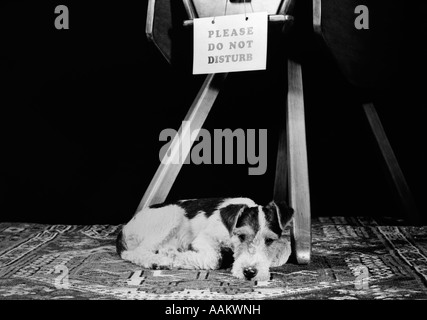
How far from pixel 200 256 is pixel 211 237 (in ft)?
0.27

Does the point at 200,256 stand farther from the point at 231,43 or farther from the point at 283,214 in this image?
the point at 231,43

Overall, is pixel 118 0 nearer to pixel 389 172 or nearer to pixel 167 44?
pixel 167 44

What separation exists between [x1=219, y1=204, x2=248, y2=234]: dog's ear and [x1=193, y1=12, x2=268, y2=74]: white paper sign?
1.42 ft

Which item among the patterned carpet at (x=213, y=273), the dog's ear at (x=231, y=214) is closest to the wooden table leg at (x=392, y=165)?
the patterned carpet at (x=213, y=273)

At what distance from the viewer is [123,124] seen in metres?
2.80

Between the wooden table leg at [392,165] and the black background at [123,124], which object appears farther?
the black background at [123,124]

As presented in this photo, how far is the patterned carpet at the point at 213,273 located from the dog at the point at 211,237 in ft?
0.15

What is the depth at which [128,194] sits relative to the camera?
2.82m

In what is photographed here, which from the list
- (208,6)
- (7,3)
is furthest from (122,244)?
(7,3)

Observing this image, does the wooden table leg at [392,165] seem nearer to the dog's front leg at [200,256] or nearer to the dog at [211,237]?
the dog at [211,237]

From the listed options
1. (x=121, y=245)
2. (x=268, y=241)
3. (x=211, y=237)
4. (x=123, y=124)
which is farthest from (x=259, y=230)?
(x=123, y=124)

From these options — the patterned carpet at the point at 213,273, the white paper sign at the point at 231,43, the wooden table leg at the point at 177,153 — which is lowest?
the patterned carpet at the point at 213,273

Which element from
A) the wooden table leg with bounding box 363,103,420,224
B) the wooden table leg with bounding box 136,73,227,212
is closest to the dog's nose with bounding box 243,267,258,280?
the wooden table leg with bounding box 136,73,227,212

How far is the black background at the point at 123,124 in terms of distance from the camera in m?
2.73
